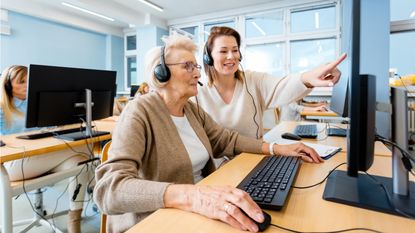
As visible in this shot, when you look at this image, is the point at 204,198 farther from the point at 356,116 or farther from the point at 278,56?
the point at 278,56

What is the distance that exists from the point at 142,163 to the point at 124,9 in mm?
5773

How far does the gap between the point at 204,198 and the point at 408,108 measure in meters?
0.57

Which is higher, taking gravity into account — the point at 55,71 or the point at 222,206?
the point at 55,71

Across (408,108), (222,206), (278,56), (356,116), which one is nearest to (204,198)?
(222,206)

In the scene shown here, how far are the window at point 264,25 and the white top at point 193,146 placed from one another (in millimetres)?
5131

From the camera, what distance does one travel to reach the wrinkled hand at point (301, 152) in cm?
103

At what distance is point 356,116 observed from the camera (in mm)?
547

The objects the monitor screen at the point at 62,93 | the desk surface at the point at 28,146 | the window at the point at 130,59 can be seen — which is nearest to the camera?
the desk surface at the point at 28,146

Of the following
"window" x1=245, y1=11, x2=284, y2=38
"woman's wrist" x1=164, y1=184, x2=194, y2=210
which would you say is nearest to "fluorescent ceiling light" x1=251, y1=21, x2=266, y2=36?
"window" x1=245, y1=11, x2=284, y2=38

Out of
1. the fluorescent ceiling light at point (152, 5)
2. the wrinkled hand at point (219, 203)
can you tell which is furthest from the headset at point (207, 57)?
the fluorescent ceiling light at point (152, 5)

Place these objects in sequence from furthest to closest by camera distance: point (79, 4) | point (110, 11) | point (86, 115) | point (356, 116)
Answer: point (110, 11) < point (79, 4) < point (86, 115) < point (356, 116)

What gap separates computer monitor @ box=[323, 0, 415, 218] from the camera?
1.77ft

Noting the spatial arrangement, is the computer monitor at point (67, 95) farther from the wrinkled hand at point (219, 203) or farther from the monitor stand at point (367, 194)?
the monitor stand at point (367, 194)

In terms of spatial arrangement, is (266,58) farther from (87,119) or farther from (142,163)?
(142,163)
